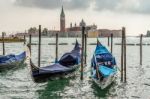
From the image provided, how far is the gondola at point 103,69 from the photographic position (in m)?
23.1

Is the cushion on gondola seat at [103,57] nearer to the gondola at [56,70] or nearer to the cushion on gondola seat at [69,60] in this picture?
the gondola at [56,70]

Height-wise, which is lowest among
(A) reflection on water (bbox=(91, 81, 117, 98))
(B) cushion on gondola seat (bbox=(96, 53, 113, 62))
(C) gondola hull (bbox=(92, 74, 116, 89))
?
(A) reflection on water (bbox=(91, 81, 117, 98))

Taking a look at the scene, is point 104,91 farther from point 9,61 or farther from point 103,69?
point 9,61

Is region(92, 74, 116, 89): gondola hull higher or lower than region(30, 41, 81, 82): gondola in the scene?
lower

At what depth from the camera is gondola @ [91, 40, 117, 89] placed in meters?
23.1

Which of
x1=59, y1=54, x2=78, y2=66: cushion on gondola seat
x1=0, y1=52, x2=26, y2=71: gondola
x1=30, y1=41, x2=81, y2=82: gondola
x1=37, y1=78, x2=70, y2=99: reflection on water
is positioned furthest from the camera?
x1=0, y1=52, x2=26, y2=71: gondola

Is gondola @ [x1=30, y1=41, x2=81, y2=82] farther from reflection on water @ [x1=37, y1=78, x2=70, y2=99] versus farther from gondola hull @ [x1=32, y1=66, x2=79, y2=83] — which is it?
reflection on water @ [x1=37, y1=78, x2=70, y2=99]

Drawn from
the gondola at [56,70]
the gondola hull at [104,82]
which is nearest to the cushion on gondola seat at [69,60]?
the gondola at [56,70]

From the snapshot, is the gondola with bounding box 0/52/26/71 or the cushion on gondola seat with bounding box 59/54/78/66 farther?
the gondola with bounding box 0/52/26/71

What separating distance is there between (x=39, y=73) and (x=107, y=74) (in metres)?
3.70

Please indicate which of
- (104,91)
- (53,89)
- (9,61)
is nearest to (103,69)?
(104,91)

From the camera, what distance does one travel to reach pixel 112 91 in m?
23.3

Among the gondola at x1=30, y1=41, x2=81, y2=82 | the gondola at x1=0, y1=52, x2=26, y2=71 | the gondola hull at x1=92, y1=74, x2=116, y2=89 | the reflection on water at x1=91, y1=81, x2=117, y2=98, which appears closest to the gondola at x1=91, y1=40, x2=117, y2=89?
the gondola hull at x1=92, y1=74, x2=116, y2=89

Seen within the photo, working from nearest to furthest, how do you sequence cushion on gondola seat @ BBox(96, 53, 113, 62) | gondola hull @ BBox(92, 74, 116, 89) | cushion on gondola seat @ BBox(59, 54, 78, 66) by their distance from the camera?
1. gondola hull @ BBox(92, 74, 116, 89)
2. cushion on gondola seat @ BBox(96, 53, 113, 62)
3. cushion on gondola seat @ BBox(59, 54, 78, 66)
